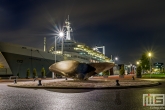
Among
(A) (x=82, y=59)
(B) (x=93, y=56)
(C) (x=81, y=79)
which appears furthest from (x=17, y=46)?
(B) (x=93, y=56)

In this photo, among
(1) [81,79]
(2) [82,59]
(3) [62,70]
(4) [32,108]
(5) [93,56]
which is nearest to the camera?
(4) [32,108]

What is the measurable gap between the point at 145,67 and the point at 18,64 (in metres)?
42.5

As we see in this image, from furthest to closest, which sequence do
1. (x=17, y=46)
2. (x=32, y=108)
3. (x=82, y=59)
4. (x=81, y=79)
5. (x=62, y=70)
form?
(x=82, y=59), (x=17, y=46), (x=81, y=79), (x=62, y=70), (x=32, y=108)

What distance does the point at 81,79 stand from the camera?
73.2 feet

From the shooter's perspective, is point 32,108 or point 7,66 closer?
point 32,108

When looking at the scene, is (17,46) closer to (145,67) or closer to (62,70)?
(62,70)

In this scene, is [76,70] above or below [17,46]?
below

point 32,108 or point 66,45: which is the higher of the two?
point 66,45

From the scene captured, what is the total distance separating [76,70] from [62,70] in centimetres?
136

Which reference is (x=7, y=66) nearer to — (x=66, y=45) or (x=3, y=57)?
(x=3, y=57)

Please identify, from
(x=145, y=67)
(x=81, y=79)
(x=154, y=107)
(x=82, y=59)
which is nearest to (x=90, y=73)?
(x=81, y=79)

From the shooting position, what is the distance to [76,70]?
2100cm

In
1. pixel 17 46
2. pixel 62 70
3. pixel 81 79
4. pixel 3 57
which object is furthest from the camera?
pixel 17 46

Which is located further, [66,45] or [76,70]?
[66,45]
